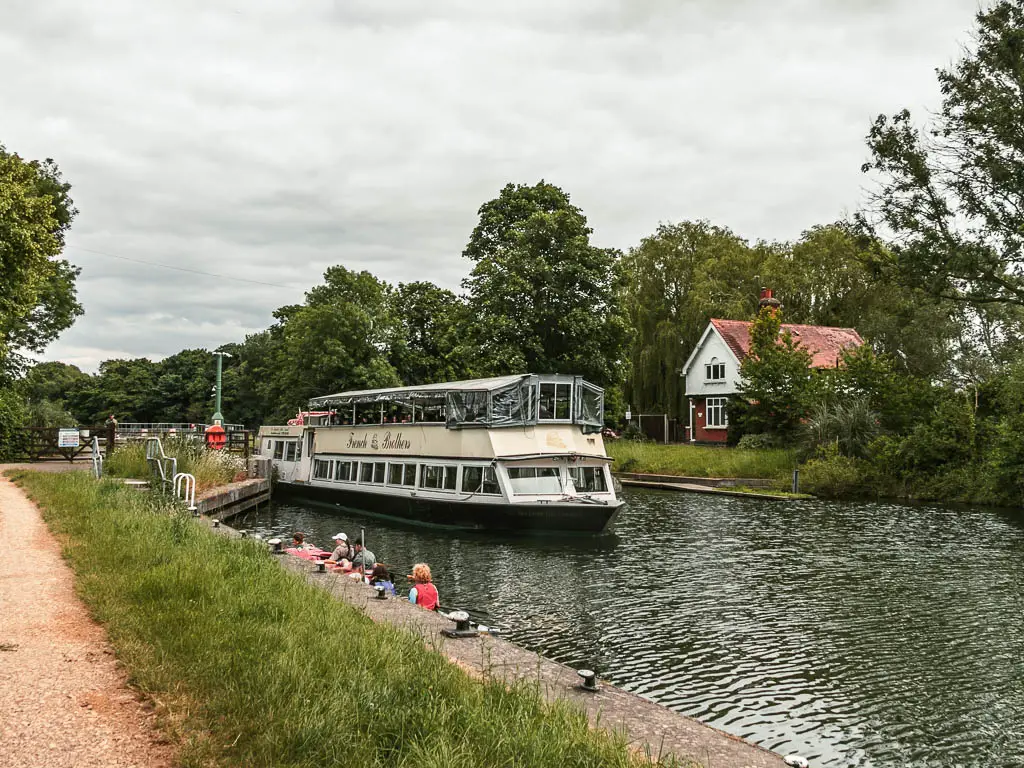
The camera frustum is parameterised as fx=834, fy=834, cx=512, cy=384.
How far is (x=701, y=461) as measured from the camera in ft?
140

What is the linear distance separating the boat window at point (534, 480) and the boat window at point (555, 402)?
1.79m

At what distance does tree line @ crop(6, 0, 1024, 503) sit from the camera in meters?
29.7

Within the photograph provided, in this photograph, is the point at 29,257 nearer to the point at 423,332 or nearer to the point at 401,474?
the point at 401,474

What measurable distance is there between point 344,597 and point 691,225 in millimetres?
56380

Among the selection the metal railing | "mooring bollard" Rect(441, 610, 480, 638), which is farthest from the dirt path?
the metal railing

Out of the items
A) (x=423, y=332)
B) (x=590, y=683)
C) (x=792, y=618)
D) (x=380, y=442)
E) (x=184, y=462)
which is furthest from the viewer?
(x=423, y=332)

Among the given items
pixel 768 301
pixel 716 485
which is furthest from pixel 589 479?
pixel 768 301

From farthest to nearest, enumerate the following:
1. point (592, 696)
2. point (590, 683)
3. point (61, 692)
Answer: point (590, 683), point (592, 696), point (61, 692)

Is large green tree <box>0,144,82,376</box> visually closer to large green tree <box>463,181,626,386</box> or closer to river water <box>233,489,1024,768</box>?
river water <box>233,489,1024,768</box>

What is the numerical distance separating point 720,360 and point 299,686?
53128 millimetres

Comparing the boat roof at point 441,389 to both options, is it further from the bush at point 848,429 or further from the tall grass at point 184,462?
the bush at point 848,429

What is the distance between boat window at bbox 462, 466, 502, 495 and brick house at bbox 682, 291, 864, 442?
3275 cm

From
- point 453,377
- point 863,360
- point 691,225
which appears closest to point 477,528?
point 863,360

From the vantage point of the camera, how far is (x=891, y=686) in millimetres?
11156
